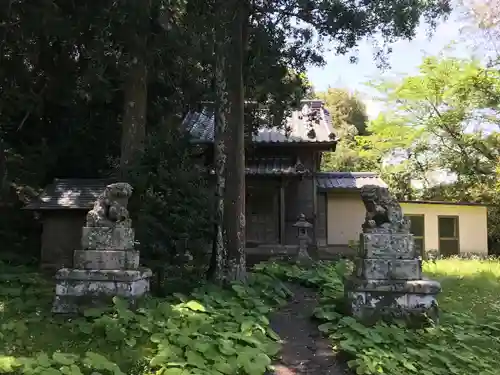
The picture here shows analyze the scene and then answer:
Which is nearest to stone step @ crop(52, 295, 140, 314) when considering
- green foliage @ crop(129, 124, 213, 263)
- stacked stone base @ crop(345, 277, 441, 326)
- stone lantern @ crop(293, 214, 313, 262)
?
green foliage @ crop(129, 124, 213, 263)

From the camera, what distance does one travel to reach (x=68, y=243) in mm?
11195

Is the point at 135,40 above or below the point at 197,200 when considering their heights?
above

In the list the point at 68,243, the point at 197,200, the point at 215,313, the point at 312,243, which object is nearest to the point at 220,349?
the point at 215,313

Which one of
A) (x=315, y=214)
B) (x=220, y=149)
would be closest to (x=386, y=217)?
(x=220, y=149)

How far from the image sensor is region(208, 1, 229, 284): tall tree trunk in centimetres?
848

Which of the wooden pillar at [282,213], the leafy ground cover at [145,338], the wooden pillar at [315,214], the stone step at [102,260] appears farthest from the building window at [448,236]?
the stone step at [102,260]

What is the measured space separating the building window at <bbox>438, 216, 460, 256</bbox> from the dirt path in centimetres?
1262

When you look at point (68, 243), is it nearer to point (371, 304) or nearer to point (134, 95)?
point (134, 95)

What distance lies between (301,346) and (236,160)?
385cm

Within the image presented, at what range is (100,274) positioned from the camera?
21.8ft

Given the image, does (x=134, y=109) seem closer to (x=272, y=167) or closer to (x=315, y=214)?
(x=272, y=167)

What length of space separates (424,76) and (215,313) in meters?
18.5

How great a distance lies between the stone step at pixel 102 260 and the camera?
6.76 metres

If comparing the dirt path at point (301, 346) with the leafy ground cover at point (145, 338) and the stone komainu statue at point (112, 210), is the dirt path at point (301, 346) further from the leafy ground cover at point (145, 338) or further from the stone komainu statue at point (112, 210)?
the stone komainu statue at point (112, 210)
